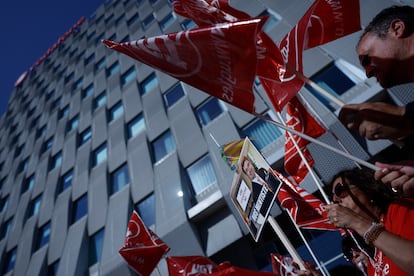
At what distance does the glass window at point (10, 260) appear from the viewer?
1432 cm

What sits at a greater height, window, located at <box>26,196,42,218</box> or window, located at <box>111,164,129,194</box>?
window, located at <box>26,196,42,218</box>

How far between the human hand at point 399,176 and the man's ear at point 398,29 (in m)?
0.87

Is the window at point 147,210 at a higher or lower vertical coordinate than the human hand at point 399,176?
lower

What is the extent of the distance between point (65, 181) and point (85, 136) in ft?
9.92

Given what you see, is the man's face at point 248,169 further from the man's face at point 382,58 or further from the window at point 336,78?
the window at point 336,78

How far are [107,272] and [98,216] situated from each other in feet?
9.75

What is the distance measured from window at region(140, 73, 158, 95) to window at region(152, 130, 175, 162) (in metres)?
4.01

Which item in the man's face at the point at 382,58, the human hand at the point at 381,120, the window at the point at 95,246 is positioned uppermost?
the man's face at the point at 382,58

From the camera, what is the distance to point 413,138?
2.11 metres

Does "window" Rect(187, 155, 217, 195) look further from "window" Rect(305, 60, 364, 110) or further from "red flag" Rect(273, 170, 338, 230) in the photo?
"red flag" Rect(273, 170, 338, 230)

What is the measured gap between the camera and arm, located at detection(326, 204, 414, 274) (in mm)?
1612

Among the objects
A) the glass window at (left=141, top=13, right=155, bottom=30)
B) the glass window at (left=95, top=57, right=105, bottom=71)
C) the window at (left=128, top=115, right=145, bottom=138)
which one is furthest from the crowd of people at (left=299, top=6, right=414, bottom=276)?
the glass window at (left=95, top=57, right=105, bottom=71)

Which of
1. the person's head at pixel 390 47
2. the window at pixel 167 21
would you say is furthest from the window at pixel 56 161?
the person's head at pixel 390 47

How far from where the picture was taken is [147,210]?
33.9 feet
